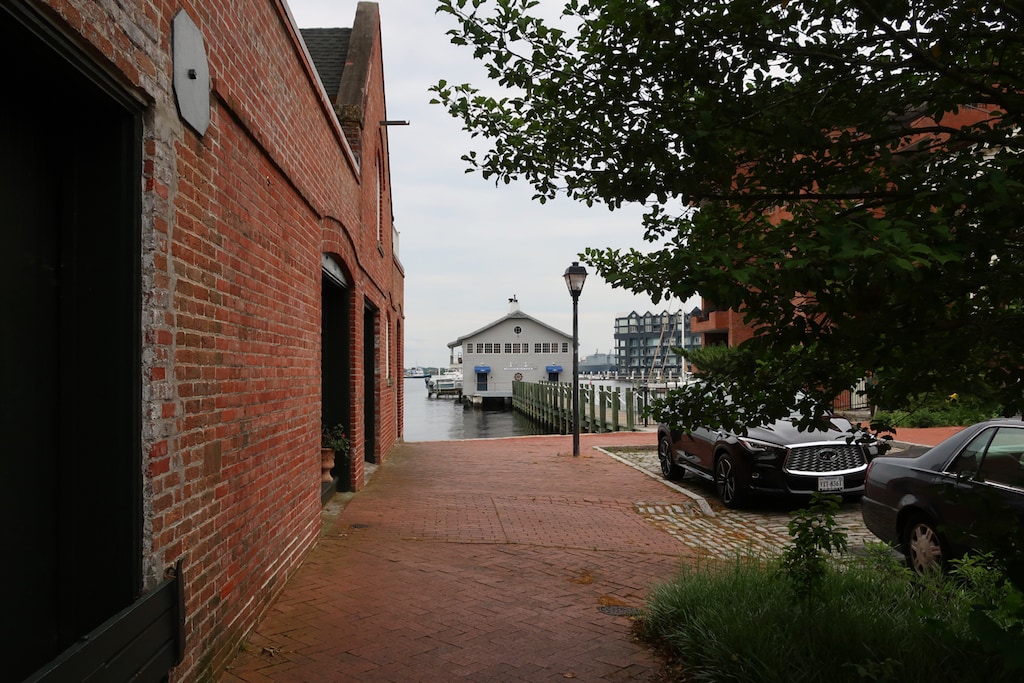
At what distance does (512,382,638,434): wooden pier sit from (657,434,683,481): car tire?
995cm

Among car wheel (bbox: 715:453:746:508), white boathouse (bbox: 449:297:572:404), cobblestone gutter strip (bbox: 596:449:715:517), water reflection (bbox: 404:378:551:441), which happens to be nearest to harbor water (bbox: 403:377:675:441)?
water reflection (bbox: 404:378:551:441)

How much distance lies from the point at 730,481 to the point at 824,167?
7.70 meters

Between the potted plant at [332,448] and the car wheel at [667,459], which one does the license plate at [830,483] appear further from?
the potted plant at [332,448]

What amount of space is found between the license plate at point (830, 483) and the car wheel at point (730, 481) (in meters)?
0.93

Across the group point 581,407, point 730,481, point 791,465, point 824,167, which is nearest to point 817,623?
point 824,167

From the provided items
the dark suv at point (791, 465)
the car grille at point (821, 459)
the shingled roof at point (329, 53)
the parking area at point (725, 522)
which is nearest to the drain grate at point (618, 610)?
the parking area at point (725, 522)

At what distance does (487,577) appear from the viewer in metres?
5.96

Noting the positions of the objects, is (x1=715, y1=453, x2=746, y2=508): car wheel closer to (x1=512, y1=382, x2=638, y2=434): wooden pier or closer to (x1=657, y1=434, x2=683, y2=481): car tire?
(x1=657, y1=434, x2=683, y2=481): car tire

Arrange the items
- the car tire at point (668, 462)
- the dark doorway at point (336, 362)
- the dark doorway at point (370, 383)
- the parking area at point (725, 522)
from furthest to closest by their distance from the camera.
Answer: the dark doorway at point (370, 383) → the car tire at point (668, 462) → the dark doorway at point (336, 362) → the parking area at point (725, 522)

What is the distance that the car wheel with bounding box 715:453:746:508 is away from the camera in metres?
9.73

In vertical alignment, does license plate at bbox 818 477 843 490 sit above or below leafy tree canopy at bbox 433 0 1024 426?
below

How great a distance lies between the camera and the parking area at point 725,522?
7.77m

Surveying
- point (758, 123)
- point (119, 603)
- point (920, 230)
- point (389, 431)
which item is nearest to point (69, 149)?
point (119, 603)

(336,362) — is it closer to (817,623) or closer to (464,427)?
(817,623)
